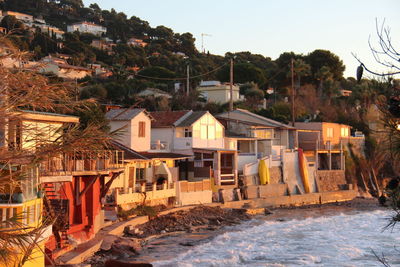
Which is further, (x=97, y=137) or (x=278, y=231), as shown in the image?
(x=278, y=231)

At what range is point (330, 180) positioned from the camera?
2154 inches

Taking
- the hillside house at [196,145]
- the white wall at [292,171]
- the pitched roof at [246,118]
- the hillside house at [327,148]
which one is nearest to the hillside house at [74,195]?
the hillside house at [196,145]

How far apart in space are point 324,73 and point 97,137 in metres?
76.9

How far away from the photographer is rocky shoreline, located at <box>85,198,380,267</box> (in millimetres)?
23847

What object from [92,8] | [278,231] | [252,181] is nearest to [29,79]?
[278,231]

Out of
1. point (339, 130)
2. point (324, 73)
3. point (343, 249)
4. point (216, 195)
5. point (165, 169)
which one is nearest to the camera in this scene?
point (343, 249)

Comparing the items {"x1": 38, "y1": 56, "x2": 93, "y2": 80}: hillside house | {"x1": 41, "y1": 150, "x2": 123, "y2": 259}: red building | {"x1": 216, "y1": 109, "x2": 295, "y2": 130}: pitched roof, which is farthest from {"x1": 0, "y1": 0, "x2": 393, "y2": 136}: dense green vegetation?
{"x1": 41, "y1": 150, "x2": 123, "y2": 259}: red building

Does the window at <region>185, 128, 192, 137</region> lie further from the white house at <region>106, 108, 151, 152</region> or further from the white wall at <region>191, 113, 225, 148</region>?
the white house at <region>106, 108, 151, 152</region>

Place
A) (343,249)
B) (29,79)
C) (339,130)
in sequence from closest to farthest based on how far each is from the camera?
(29,79) → (343,249) → (339,130)

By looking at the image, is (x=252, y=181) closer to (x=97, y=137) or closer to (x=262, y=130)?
(x=262, y=130)

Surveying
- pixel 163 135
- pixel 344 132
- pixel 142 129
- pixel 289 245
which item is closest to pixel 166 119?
pixel 163 135

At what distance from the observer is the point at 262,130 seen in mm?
52469

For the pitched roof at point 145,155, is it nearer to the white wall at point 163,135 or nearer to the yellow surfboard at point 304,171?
the white wall at point 163,135

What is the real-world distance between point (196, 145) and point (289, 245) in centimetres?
1594
